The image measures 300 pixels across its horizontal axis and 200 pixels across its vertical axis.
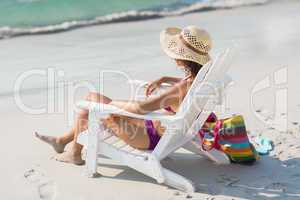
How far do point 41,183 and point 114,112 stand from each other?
78cm

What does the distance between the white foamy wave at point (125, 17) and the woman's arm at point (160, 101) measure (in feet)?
24.2

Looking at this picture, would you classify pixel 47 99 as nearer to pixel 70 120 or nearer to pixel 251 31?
pixel 70 120

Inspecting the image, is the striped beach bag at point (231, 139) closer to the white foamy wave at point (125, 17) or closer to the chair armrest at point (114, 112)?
the chair armrest at point (114, 112)

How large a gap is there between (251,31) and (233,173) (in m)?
5.28

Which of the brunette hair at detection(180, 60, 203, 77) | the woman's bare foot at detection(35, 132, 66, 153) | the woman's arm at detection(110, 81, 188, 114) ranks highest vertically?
the brunette hair at detection(180, 60, 203, 77)

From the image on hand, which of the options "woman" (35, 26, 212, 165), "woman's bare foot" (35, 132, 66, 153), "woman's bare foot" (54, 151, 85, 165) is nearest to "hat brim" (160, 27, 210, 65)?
"woman" (35, 26, 212, 165)

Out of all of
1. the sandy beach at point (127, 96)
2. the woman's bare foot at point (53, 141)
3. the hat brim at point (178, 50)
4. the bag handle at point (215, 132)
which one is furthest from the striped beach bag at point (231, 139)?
the woman's bare foot at point (53, 141)

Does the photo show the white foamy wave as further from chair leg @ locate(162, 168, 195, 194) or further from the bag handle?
chair leg @ locate(162, 168, 195, 194)

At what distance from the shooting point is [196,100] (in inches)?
160

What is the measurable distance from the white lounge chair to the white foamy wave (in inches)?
283

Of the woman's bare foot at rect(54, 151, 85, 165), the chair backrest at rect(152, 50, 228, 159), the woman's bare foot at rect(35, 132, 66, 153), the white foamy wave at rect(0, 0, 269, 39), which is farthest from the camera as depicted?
the white foamy wave at rect(0, 0, 269, 39)

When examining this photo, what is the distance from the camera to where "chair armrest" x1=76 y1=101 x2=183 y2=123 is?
407 cm

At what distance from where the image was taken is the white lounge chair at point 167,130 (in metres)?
4.07

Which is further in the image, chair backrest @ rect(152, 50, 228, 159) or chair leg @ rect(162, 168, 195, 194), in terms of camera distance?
chair leg @ rect(162, 168, 195, 194)
